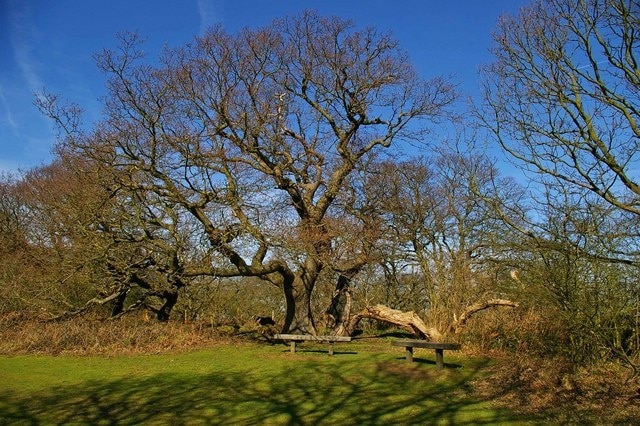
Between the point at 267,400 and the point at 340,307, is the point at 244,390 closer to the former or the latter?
the point at 267,400

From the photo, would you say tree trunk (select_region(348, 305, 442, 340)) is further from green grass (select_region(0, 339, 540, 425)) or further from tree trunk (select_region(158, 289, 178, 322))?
tree trunk (select_region(158, 289, 178, 322))

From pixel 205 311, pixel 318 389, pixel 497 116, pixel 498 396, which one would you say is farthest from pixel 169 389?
pixel 205 311

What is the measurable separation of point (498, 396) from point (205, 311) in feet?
45.3

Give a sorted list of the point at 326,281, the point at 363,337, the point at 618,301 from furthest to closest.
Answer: the point at 326,281 < the point at 363,337 < the point at 618,301

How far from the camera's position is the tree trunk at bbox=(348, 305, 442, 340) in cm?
1511

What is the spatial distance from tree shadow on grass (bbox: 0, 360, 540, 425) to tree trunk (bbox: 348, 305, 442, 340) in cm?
398

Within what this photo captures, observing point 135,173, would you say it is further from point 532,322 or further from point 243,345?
point 532,322

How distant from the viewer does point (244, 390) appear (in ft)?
30.5

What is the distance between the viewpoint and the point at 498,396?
8617mm

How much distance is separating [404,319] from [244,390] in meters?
8.69

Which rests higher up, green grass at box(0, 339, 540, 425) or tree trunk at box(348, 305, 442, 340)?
tree trunk at box(348, 305, 442, 340)

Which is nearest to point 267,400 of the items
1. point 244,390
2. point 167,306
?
point 244,390

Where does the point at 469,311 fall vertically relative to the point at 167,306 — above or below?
below

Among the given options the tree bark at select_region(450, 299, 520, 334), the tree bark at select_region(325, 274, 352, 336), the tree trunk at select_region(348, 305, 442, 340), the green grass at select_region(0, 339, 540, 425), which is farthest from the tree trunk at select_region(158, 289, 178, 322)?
the tree bark at select_region(450, 299, 520, 334)
